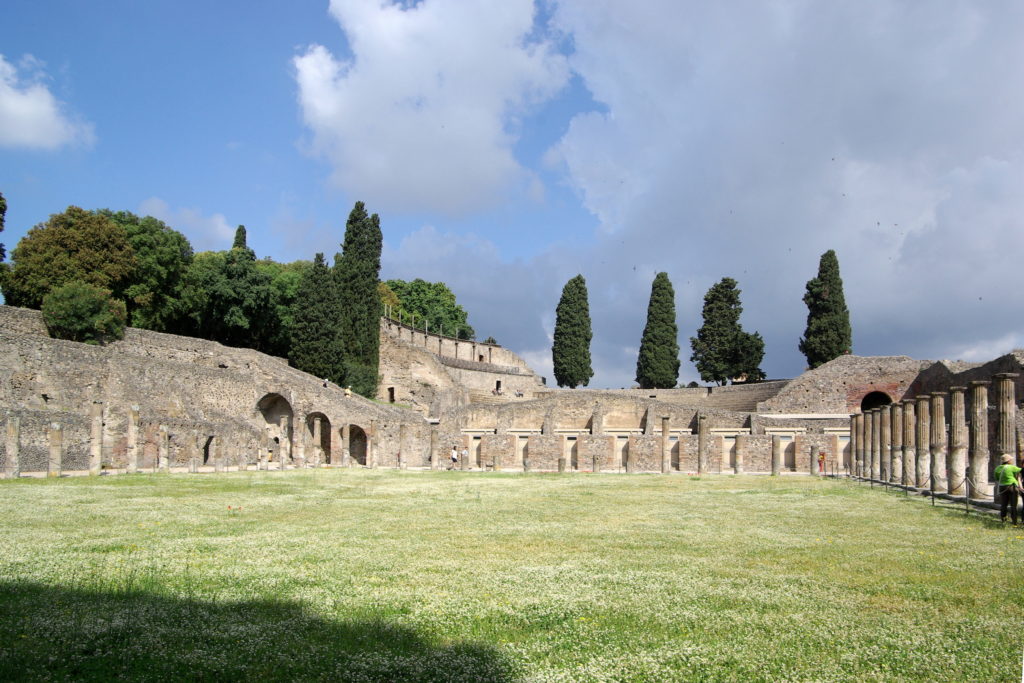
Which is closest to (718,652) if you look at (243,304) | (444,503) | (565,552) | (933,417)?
(565,552)

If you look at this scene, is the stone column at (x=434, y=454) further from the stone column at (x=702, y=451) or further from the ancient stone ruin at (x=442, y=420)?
the stone column at (x=702, y=451)

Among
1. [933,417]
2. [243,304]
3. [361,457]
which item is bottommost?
[361,457]

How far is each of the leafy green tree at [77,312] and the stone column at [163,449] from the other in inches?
376

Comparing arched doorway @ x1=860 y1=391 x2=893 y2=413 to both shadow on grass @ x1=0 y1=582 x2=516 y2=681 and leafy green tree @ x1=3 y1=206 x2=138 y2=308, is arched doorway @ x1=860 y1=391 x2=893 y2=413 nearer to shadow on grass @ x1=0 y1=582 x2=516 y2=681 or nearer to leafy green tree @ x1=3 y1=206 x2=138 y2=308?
leafy green tree @ x1=3 y1=206 x2=138 y2=308

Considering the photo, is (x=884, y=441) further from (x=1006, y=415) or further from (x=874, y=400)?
(x=874, y=400)

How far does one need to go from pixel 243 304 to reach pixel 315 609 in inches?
1918

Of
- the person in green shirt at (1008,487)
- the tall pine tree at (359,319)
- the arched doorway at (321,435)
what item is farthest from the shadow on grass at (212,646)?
the tall pine tree at (359,319)

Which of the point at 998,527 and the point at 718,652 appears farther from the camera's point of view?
the point at 998,527

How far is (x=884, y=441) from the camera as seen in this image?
30766 mm

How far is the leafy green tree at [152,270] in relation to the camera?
149 ft

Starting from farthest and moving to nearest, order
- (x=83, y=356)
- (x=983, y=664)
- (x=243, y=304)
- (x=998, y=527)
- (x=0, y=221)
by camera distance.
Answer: (x=243, y=304) < (x=0, y=221) < (x=83, y=356) < (x=998, y=527) < (x=983, y=664)

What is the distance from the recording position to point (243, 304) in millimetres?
52688

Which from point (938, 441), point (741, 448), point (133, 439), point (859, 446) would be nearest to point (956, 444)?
point (938, 441)

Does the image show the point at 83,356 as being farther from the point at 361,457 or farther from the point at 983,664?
the point at 983,664
